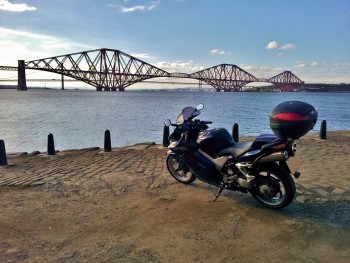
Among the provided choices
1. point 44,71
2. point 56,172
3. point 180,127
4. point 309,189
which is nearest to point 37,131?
point 56,172

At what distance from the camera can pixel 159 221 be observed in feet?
12.9

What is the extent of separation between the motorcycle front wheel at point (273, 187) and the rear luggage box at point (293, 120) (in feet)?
1.63

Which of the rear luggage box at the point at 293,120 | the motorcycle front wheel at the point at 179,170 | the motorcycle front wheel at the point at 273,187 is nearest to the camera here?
the rear luggage box at the point at 293,120

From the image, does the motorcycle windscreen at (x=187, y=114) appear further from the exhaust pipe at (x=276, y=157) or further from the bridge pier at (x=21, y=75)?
the bridge pier at (x=21, y=75)

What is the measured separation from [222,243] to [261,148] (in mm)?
1298

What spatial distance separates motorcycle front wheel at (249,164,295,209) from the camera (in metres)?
3.89

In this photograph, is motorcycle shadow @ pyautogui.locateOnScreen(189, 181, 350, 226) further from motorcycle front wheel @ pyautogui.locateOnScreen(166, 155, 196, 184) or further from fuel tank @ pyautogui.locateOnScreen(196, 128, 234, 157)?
fuel tank @ pyautogui.locateOnScreen(196, 128, 234, 157)

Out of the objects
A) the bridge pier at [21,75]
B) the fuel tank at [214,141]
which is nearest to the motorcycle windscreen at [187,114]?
the fuel tank at [214,141]

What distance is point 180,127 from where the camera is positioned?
16.8ft

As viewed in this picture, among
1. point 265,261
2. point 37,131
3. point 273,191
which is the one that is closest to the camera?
point 265,261

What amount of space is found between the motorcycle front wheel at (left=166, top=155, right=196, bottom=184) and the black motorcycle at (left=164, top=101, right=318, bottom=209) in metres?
0.02

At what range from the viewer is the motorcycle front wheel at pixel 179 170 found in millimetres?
5367

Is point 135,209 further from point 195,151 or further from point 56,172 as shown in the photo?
point 56,172

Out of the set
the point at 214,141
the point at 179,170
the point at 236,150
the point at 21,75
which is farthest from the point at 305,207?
the point at 21,75
